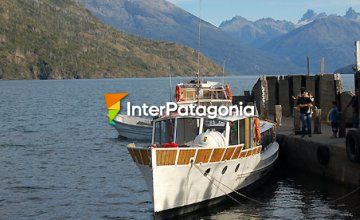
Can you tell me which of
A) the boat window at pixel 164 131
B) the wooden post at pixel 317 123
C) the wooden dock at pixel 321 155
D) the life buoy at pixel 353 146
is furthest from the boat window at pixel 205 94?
the life buoy at pixel 353 146

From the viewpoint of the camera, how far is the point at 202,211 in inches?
844

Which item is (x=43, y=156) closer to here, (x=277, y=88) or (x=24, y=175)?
(x=24, y=175)

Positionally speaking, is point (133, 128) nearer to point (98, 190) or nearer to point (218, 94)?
point (218, 94)

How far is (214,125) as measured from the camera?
23.0 metres

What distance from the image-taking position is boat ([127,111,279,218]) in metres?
19.5

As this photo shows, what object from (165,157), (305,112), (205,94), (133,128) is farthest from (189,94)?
(165,157)

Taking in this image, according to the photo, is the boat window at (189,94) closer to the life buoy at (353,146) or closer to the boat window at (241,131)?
the boat window at (241,131)

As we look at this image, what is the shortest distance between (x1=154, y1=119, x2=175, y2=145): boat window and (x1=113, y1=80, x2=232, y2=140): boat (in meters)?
5.55

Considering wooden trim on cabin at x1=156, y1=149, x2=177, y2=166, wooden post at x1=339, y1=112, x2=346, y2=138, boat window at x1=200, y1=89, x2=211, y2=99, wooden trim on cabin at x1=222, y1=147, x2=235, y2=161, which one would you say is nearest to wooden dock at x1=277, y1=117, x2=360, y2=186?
wooden post at x1=339, y1=112, x2=346, y2=138

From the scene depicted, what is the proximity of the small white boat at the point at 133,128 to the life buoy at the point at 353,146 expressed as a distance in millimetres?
24526

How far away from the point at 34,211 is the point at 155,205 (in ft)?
20.3

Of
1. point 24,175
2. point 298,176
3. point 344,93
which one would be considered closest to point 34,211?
point 24,175

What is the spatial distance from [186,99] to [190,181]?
58.2 feet

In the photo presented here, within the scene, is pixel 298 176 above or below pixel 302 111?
below
